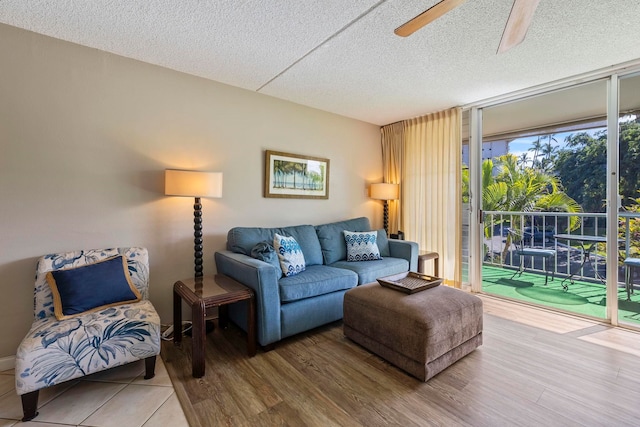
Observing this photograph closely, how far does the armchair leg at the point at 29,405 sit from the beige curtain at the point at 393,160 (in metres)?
3.91

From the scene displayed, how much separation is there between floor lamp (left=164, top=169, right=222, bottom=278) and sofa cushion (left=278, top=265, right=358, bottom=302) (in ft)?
2.76

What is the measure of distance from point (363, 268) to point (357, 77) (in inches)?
73.8

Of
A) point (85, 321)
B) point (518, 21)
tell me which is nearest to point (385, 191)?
point (518, 21)

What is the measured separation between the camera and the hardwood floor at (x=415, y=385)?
1495mm

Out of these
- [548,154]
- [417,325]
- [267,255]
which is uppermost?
[548,154]

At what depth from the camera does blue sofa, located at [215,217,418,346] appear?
2139 mm

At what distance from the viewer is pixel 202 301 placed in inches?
73.5

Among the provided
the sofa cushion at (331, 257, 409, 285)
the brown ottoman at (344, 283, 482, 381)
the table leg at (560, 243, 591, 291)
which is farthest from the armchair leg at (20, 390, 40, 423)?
the table leg at (560, 243, 591, 291)

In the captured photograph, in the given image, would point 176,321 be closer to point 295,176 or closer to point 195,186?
point 195,186

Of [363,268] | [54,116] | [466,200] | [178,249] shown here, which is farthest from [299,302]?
[466,200]

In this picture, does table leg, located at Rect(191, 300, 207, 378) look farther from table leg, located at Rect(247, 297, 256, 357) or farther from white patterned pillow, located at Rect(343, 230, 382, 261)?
white patterned pillow, located at Rect(343, 230, 382, 261)

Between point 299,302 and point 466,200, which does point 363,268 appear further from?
point 466,200

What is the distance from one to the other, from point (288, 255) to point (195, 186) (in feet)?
3.26

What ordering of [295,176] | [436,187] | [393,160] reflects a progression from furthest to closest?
[393,160], [436,187], [295,176]
